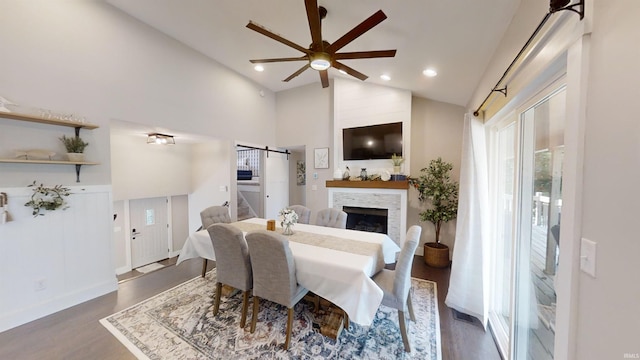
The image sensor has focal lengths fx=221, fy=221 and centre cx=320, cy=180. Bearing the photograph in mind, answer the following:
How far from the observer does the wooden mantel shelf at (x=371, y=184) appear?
3902 millimetres

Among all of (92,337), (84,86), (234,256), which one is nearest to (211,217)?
(234,256)

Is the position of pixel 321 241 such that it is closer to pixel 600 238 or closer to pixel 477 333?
pixel 477 333

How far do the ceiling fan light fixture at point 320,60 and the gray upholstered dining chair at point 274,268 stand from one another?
1643 mm

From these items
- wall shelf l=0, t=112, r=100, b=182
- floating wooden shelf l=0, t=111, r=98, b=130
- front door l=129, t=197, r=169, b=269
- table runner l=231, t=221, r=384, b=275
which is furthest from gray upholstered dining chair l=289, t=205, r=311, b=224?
front door l=129, t=197, r=169, b=269

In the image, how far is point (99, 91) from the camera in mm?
2697

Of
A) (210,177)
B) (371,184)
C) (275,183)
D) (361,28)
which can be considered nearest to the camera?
(361,28)

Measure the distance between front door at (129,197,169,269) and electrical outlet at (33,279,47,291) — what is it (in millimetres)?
2098

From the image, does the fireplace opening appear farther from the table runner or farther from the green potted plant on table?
the green potted plant on table

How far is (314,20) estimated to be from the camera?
168cm

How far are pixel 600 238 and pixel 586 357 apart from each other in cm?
48

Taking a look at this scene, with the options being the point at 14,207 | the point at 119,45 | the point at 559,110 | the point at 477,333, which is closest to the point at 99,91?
the point at 119,45

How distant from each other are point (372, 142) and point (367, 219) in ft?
5.00

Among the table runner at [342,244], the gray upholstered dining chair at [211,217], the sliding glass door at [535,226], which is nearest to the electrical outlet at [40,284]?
the gray upholstered dining chair at [211,217]

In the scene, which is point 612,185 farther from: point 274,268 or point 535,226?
point 274,268
